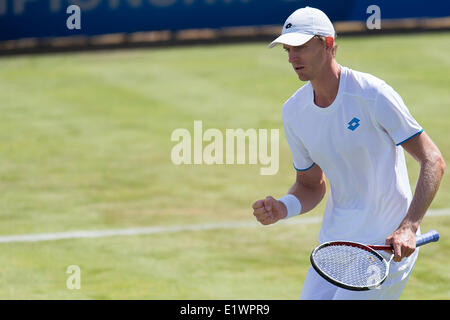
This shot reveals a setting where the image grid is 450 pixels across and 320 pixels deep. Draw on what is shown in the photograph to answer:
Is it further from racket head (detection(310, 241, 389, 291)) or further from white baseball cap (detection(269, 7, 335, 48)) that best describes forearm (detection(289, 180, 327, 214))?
white baseball cap (detection(269, 7, 335, 48))

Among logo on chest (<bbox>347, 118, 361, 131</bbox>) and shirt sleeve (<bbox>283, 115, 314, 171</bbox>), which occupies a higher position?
logo on chest (<bbox>347, 118, 361, 131</bbox>)

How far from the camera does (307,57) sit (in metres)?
5.88

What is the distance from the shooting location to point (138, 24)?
2225cm

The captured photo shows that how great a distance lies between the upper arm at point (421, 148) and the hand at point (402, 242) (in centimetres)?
48

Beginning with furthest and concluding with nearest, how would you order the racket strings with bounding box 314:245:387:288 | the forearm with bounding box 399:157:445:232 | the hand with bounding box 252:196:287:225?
1. the hand with bounding box 252:196:287:225
2. the forearm with bounding box 399:157:445:232
3. the racket strings with bounding box 314:245:387:288

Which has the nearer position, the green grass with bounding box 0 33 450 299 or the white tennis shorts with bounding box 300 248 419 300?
the white tennis shorts with bounding box 300 248 419 300

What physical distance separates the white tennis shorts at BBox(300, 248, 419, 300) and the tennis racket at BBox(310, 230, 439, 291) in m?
0.33

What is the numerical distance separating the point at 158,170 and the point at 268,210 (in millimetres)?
7355

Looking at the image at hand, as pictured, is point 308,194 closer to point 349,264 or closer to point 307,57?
point 349,264

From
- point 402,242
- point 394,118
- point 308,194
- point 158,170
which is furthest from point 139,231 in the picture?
point 402,242

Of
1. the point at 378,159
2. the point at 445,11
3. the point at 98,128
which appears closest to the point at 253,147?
the point at 98,128

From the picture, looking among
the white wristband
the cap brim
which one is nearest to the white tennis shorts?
the white wristband

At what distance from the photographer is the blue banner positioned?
70.5 feet

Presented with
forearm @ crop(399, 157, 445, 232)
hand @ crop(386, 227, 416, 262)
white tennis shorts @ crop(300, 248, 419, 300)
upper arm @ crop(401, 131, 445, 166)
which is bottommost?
white tennis shorts @ crop(300, 248, 419, 300)
